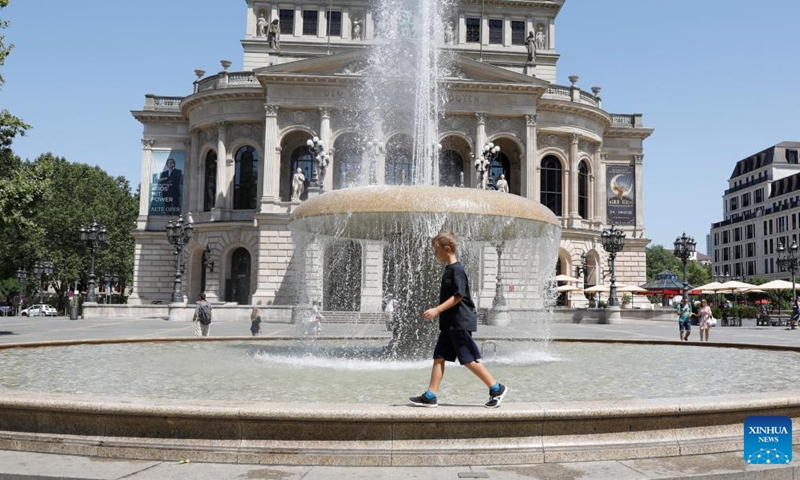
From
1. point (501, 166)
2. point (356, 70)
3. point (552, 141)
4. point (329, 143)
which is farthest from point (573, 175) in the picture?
point (329, 143)

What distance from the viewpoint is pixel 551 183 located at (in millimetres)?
45594

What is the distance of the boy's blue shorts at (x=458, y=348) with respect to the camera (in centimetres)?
564

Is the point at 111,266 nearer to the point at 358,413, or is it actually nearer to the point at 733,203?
the point at 358,413

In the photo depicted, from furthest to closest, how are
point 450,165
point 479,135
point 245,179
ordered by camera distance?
point 450,165 → point 245,179 → point 479,135

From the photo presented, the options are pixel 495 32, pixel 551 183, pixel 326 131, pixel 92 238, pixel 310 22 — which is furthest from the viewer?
pixel 495 32

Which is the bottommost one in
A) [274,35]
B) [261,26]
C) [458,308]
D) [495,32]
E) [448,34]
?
[458,308]

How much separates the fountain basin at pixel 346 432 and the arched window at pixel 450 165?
131 ft

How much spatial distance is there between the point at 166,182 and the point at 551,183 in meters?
25.3

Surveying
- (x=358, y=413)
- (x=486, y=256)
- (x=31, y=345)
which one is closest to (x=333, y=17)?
(x=486, y=256)

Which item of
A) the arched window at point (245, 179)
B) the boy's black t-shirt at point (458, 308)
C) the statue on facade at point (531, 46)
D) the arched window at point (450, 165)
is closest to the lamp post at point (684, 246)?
the arched window at point (450, 165)

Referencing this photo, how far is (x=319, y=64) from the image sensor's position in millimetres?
40438

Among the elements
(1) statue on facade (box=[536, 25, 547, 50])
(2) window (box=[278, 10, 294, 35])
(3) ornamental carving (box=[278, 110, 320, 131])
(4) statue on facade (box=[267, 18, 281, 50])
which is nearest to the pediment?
Answer: (3) ornamental carving (box=[278, 110, 320, 131])

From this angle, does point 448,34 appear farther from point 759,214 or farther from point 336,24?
point 759,214

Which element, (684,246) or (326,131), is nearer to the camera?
(684,246)
